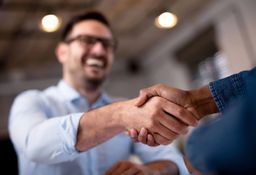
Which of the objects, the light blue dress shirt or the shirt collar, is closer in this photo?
the light blue dress shirt

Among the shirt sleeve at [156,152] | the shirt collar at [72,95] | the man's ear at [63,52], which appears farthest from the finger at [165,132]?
the man's ear at [63,52]

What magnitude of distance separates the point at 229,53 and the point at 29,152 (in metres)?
3.08

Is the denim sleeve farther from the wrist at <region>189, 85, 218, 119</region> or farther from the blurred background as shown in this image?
the blurred background

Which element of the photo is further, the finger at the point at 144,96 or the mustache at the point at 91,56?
the mustache at the point at 91,56

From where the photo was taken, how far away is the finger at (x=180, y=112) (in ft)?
2.74

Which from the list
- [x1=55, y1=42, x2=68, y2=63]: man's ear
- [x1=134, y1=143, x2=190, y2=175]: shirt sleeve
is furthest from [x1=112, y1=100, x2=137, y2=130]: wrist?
[x1=55, y1=42, x2=68, y2=63]: man's ear

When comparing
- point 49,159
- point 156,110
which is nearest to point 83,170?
point 49,159

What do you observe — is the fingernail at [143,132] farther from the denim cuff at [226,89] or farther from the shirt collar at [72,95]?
the shirt collar at [72,95]

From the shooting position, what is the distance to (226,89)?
2.25 feet

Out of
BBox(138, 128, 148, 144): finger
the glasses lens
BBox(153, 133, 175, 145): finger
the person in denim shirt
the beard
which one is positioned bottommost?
BBox(153, 133, 175, 145): finger

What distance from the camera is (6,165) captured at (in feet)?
10.8

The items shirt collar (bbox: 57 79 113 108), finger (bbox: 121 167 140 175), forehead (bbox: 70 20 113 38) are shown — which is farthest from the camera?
forehead (bbox: 70 20 113 38)

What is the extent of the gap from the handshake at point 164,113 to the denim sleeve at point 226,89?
0.17 ft

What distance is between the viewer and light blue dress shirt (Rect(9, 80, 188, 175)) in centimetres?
93
